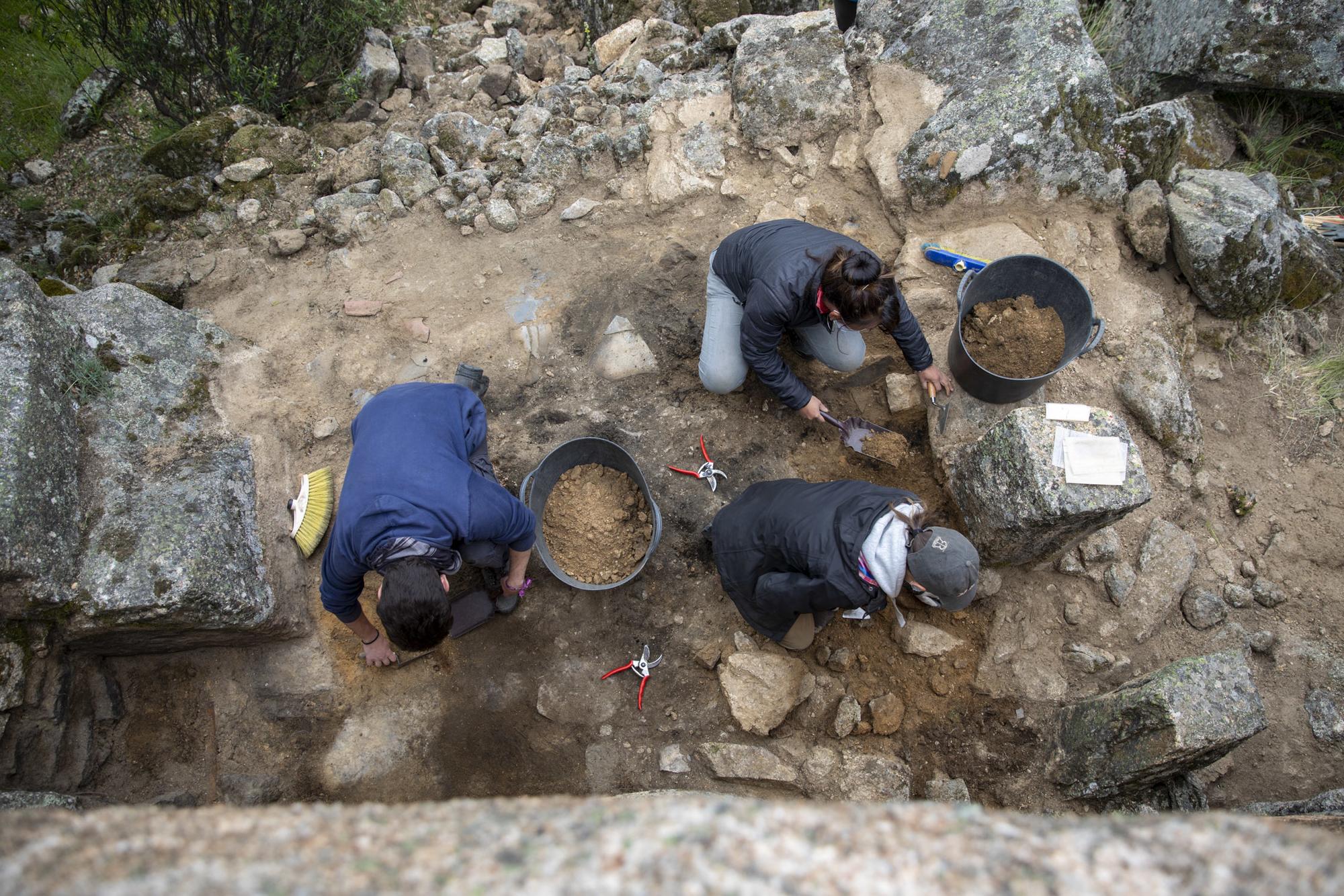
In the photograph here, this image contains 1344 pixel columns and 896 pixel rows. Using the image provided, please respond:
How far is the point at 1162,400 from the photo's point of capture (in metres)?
3.33

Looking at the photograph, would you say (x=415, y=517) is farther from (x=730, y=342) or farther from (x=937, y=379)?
(x=937, y=379)

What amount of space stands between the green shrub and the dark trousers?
4.13m

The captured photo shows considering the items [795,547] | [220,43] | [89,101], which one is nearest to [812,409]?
[795,547]

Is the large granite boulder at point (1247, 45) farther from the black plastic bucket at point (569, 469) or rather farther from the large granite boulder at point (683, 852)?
the large granite boulder at point (683, 852)

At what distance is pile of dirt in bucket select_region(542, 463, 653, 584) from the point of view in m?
3.24

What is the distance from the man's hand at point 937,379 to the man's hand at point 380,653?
2.86 meters

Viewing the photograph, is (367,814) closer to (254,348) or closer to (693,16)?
(254,348)

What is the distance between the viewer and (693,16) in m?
5.34

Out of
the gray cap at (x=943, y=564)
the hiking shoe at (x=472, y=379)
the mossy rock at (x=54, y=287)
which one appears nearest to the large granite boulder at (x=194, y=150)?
the mossy rock at (x=54, y=287)

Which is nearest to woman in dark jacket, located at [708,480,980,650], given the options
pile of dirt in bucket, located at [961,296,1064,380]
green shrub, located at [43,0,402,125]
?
pile of dirt in bucket, located at [961,296,1064,380]

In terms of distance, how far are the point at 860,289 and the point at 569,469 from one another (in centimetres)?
166

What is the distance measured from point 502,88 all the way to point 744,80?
6.82 ft

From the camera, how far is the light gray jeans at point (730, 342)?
3523 millimetres

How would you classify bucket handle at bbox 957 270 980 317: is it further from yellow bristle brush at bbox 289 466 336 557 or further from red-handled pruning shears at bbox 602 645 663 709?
yellow bristle brush at bbox 289 466 336 557
